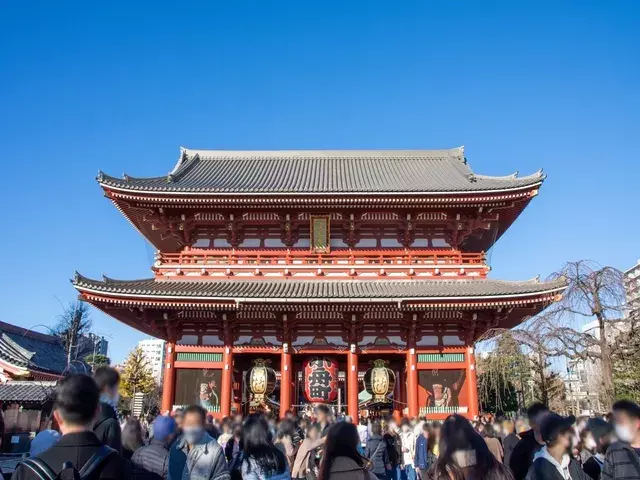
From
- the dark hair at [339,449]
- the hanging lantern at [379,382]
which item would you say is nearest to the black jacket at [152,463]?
the dark hair at [339,449]

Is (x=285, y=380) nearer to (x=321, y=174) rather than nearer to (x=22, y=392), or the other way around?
(x=321, y=174)

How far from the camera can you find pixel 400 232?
20.4m

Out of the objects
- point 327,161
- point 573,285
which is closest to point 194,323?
point 327,161

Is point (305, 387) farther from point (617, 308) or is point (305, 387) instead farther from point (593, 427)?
point (593, 427)

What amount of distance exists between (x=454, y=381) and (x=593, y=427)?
41.1ft

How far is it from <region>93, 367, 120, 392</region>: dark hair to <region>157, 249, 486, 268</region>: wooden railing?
14467 millimetres

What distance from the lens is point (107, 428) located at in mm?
4816

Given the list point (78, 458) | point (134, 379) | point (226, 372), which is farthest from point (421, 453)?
point (134, 379)

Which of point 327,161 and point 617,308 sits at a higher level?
point 327,161

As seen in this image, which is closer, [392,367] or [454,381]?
[454,381]

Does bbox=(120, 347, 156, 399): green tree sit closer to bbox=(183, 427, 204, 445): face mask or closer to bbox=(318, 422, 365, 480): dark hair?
bbox=(183, 427, 204, 445): face mask

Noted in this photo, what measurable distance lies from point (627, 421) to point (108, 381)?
506 cm

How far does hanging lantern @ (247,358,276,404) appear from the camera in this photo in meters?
18.1

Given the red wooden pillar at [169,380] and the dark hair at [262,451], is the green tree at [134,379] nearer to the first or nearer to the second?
the red wooden pillar at [169,380]
